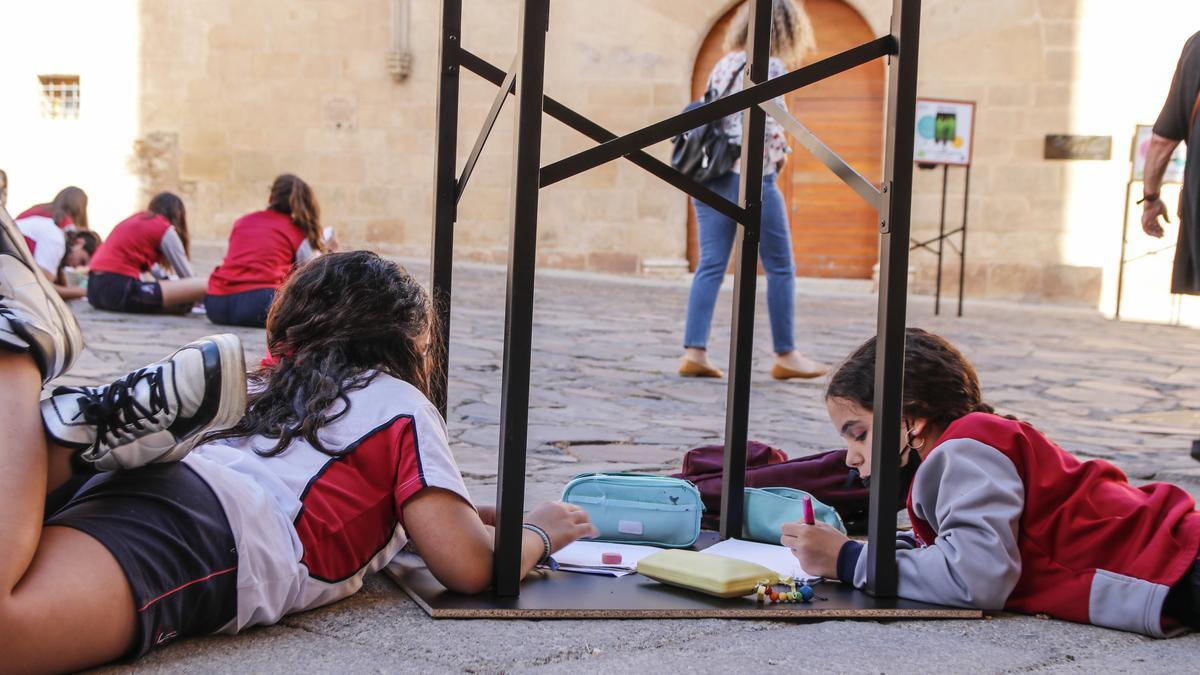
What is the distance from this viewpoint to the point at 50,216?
8.77 meters

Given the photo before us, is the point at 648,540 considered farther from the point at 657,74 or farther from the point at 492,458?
the point at 657,74

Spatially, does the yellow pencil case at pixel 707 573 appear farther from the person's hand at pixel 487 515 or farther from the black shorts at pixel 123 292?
the black shorts at pixel 123 292

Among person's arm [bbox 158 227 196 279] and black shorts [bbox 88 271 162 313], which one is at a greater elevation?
person's arm [bbox 158 227 196 279]

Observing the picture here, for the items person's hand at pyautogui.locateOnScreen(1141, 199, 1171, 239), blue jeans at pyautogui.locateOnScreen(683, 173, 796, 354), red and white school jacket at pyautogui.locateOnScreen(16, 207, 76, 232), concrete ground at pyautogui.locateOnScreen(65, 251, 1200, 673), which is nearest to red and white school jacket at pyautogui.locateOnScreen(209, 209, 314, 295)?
concrete ground at pyautogui.locateOnScreen(65, 251, 1200, 673)

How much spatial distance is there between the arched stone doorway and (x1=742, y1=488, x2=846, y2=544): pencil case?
35.5 ft

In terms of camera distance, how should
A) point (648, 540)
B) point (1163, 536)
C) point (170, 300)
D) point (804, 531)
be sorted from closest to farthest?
point (1163, 536)
point (804, 531)
point (648, 540)
point (170, 300)

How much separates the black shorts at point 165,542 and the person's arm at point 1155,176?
3.49 meters

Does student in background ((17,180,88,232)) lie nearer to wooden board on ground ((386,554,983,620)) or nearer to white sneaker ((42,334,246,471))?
wooden board on ground ((386,554,983,620))

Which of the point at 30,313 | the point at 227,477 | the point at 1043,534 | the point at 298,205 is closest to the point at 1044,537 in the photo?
the point at 1043,534

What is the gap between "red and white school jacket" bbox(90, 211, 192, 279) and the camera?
299 inches

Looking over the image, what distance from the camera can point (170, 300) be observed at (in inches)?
303

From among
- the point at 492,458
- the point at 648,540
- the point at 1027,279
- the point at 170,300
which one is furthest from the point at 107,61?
the point at 648,540

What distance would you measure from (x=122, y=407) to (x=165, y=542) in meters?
0.21

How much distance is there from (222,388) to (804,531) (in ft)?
3.75
